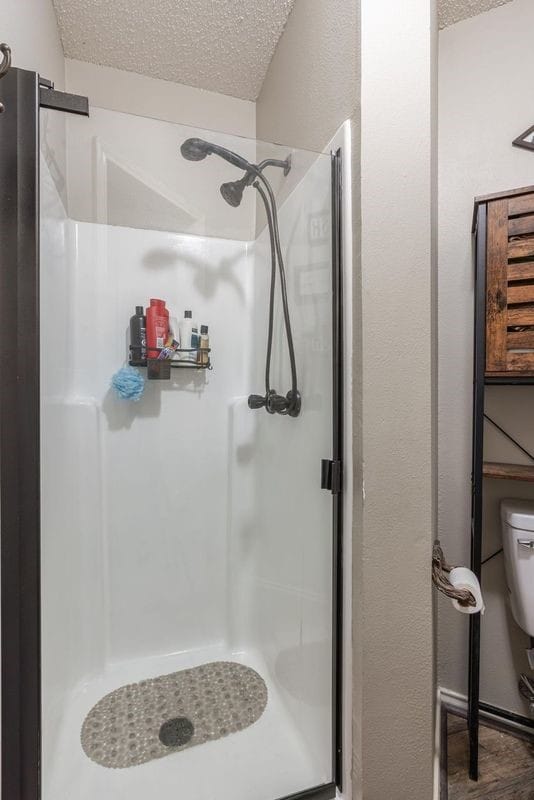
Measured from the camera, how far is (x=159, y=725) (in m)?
1.17

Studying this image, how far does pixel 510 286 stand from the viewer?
1.10 metres

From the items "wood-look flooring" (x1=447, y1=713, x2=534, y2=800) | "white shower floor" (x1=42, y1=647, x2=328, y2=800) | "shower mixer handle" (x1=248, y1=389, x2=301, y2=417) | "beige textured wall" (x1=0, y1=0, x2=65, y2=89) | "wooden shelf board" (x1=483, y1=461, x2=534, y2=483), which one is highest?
"beige textured wall" (x1=0, y1=0, x2=65, y2=89)

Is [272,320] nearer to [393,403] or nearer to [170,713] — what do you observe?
[393,403]

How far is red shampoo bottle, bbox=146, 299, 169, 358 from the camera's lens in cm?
146

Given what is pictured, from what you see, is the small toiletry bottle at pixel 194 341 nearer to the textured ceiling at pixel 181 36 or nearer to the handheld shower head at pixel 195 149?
the handheld shower head at pixel 195 149

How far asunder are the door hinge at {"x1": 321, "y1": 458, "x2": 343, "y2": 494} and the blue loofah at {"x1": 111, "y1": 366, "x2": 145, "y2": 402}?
2.66ft

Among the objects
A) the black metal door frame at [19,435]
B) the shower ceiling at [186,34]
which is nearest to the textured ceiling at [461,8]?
the shower ceiling at [186,34]

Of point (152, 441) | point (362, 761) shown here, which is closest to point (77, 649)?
point (152, 441)

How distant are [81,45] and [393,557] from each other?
2.08 m

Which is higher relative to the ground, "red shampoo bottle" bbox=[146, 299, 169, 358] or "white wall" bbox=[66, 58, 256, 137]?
"white wall" bbox=[66, 58, 256, 137]

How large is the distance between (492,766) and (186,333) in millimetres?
1737

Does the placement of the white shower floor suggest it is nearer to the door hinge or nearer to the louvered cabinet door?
the door hinge

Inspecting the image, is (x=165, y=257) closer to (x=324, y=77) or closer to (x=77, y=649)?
(x=324, y=77)

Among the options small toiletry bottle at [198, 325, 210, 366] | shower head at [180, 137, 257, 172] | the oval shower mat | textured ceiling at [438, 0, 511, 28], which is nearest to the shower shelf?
Answer: small toiletry bottle at [198, 325, 210, 366]
